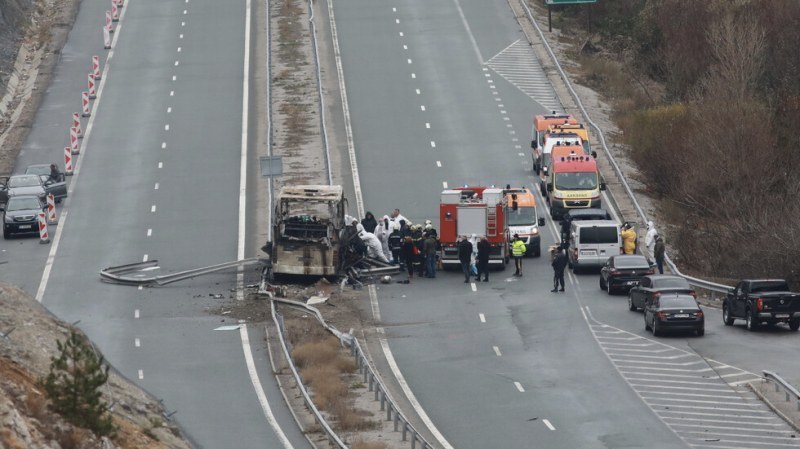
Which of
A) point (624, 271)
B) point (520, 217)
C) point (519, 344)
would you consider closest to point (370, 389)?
point (519, 344)

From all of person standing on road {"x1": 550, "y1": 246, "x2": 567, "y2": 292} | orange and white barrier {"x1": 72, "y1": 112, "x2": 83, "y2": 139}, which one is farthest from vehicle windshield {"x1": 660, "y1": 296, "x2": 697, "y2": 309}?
orange and white barrier {"x1": 72, "y1": 112, "x2": 83, "y2": 139}

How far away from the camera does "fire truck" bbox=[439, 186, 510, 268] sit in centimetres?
4819

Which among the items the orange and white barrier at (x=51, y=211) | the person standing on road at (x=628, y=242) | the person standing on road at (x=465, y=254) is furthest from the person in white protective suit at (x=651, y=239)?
the orange and white barrier at (x=51, y=211)

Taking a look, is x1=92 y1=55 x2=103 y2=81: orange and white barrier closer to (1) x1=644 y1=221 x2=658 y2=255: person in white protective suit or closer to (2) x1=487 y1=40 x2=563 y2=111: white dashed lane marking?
(2) x1=487 y1=40 x2=563 y2=111: white dashed lane marking

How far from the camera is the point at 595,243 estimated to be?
48031mm

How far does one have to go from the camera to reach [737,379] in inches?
A: 1391

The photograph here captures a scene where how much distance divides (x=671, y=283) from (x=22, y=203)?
23057 millimetres

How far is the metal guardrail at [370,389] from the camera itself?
29712 millimetres

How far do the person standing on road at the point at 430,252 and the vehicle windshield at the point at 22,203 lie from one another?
1442cm

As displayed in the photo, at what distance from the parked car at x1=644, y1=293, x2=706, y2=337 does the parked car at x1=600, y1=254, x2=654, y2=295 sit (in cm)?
471

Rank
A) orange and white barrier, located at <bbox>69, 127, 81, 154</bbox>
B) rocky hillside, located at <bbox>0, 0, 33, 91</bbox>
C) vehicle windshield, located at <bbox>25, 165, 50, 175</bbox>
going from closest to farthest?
1. vehicle windshield, located at <bbox>25, 165, 50, 175</bbox>
2. orange and white barrier, located at <bbox>69, 127, 81, 154</bbox>
3. rocky hillside, located at <bbox>0, 0, 33, 91</bbox>

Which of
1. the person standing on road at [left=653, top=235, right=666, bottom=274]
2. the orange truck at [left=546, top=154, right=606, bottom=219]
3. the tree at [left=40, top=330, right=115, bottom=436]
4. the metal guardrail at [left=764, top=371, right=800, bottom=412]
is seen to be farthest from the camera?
the orange truck at [left=546, top=154, right=606, bottom=219]

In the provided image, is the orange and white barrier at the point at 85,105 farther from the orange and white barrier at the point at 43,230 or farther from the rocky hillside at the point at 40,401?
the rocky hillside at the point at 40,401

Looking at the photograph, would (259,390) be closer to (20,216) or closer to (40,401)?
(40,401)
